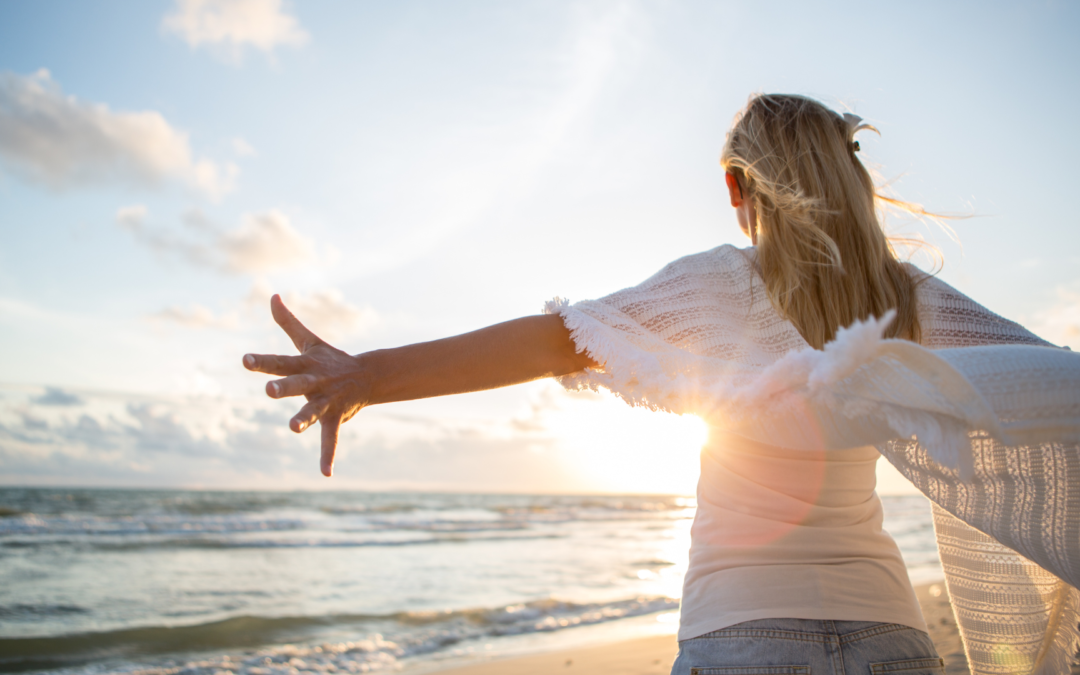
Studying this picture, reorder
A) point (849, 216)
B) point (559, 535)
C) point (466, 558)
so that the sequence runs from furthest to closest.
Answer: point (559, 535) < point (466, 558) < point (849, 216)

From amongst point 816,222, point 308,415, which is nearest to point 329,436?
point 308,415

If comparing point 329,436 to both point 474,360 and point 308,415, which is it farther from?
point 474,360

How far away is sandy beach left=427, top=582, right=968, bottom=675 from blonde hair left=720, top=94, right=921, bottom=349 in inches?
175

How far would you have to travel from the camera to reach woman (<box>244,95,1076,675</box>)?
1075 millimetres

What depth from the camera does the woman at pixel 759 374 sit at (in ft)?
3.53

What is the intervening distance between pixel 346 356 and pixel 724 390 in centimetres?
67

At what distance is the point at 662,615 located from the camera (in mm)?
6957

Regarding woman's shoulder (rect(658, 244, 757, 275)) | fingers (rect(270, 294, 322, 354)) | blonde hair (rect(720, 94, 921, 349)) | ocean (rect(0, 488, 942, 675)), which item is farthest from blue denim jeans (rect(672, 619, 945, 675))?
Answer: ocean (rect(0, 488, 942, 675))

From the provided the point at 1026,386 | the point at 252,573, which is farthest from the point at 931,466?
the point at 252,573

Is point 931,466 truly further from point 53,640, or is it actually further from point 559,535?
point 559,535

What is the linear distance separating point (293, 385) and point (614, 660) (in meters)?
5.11

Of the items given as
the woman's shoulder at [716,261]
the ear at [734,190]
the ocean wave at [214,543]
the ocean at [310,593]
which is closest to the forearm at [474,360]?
the woman's shoulder at [716,261]

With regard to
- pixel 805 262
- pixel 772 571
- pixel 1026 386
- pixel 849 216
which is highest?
pixel 849 216

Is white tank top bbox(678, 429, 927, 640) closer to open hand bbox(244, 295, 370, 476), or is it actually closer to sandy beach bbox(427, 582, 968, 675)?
open hand bbox(244, 295, 370, 476)
